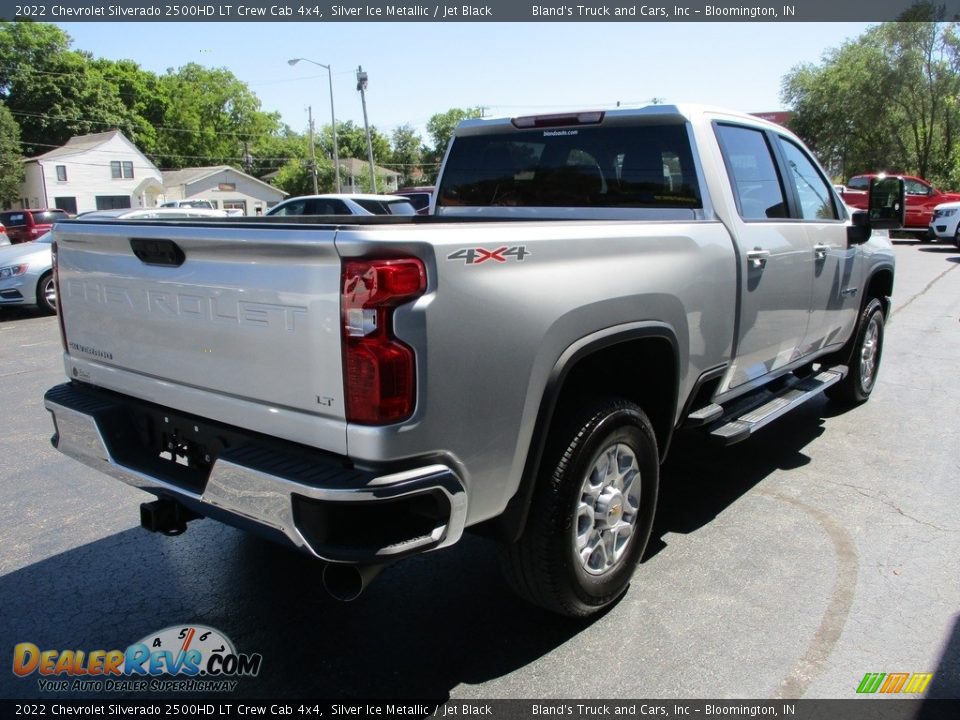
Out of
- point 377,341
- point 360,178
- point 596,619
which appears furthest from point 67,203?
point 377,341

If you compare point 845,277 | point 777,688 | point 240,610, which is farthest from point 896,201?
point 240,610

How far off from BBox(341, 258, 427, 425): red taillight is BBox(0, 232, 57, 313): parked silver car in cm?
1053

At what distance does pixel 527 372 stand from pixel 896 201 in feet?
13.5

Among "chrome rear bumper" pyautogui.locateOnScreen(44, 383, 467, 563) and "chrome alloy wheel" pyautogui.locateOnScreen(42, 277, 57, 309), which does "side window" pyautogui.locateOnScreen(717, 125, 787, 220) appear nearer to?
"chrome rear bumper" pyautogui.locateOnScreen(44, 383, 467, 563)

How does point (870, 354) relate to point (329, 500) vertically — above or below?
below

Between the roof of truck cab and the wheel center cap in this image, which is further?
the roof of truck cab

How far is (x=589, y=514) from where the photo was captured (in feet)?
9.64

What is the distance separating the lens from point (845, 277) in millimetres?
5125

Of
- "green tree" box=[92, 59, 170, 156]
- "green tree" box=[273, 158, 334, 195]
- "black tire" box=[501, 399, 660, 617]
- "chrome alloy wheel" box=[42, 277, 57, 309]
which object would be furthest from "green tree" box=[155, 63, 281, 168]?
"black tire" box=[501, 399, 660, 617]

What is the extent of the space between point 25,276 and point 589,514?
36.1 feet

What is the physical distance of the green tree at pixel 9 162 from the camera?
56938 mm

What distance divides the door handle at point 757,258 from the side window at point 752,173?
200mm

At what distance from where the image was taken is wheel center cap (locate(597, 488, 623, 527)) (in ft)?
9.76

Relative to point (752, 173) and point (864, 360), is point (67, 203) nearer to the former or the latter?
point (864, 360)
